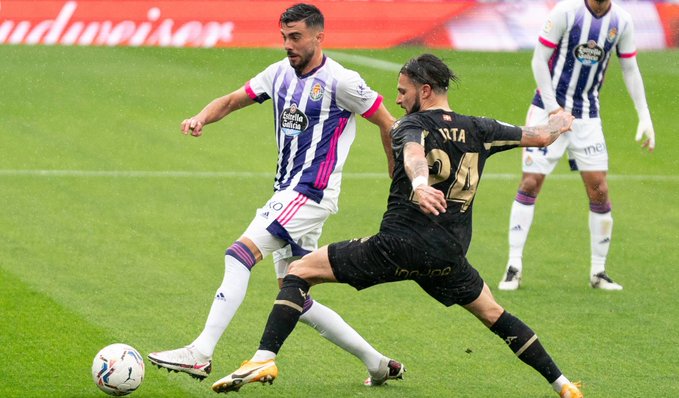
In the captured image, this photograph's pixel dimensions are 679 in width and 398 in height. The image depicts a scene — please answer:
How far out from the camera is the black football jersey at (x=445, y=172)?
6.79 meters

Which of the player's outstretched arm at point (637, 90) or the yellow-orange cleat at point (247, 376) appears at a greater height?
the player's outstretched arm at point (637, 90)

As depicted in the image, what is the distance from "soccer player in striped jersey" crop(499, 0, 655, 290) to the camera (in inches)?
404

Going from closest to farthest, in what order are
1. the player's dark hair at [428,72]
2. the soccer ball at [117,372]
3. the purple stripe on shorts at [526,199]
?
1. the player's dark hair at [428,72]
2. the soccer ball at [117,372]
3. the purple stripe on shorts at [526,199]

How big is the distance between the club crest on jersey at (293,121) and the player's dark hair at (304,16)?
48cm

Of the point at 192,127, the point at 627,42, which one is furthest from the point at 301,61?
the point at 627,42

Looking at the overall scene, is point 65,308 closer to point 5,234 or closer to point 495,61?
point 5,234

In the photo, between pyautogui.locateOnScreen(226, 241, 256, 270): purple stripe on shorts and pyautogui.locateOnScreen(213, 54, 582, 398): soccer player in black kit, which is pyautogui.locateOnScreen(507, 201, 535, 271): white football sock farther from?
pyautogui.locateOnScreen(226, 241, 256, 270): purple stripe on shorts

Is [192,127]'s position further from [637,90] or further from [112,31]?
[112,31]

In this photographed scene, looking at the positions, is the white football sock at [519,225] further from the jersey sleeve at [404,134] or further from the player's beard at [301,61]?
the jersey sleeve at [404,134]

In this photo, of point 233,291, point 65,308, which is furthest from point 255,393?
point 65,308

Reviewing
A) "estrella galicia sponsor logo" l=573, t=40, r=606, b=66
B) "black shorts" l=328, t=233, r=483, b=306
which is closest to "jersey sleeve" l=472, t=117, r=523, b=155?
"black shorts" l=328, t=233, r=483, b=306

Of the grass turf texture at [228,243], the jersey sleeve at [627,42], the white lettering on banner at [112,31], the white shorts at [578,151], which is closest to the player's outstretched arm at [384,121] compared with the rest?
the grass turf texture at [228,243]

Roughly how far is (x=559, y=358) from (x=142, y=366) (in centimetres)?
269

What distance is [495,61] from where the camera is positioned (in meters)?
23.5
